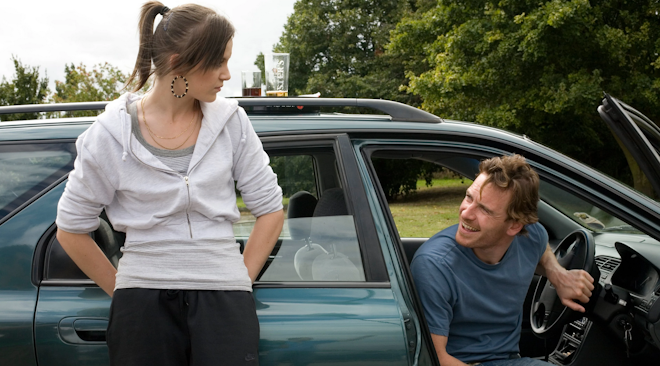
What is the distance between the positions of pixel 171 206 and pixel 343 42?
25.1 m

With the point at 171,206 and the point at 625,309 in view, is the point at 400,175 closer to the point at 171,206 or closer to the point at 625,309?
the point at 625,309

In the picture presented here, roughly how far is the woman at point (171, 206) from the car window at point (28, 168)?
0.39m

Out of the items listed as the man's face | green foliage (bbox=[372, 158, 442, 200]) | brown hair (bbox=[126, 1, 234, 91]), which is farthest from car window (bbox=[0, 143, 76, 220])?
green foliage (bbox=[372, 158, 442, 200])

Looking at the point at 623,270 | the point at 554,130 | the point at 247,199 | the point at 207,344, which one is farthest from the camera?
the point at 554,130

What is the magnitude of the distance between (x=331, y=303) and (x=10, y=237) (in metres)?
1.05

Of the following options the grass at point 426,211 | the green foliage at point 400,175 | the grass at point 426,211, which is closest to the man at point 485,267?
the grass at point 426,211

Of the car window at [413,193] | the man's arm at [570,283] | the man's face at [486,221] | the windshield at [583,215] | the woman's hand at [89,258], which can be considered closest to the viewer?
the woman's hand at [89,258]

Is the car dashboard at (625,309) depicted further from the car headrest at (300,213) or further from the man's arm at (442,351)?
the car headrest at (300,213)

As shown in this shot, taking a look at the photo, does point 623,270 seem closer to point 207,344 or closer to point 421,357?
point 421,357

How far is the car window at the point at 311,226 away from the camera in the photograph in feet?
6.45

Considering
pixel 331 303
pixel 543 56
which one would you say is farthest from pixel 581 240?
pixel 543 56

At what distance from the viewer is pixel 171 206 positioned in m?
1.58

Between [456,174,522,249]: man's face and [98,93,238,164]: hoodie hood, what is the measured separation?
3.30 ft

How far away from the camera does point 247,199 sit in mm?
1724
